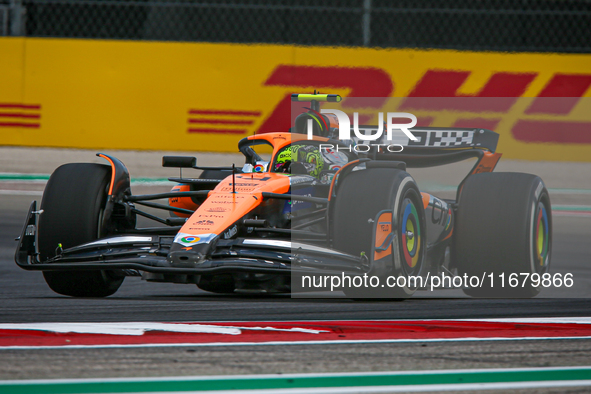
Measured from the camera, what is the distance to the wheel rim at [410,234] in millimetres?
5148

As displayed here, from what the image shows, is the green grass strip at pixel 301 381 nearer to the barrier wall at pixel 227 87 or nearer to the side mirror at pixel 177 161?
the side mirror at pixel 177 161

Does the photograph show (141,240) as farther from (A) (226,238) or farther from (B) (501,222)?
(B) (501,222)

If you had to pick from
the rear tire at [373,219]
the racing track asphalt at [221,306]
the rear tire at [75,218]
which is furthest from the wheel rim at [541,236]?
the rear tire at [75,218]

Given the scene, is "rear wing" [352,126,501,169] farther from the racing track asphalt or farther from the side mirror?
the side mirror

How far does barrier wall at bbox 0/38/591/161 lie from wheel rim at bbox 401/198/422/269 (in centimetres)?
512

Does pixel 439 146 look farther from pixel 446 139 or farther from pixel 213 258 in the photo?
pixel 213 258

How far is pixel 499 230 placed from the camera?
216 inches

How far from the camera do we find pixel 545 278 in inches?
235

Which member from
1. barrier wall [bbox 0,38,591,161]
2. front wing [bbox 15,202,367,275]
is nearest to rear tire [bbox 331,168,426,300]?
front wing [bbox 15,202,367,275]

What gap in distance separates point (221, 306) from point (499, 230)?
184 centimetres

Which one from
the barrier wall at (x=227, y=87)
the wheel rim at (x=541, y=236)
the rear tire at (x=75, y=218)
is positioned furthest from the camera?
the barrier wall at (x=227, y=87)

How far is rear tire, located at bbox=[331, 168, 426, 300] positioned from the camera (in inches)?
192

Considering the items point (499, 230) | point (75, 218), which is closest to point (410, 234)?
point (499, 230)

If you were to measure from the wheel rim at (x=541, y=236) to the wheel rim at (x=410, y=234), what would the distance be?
0.84 meters
